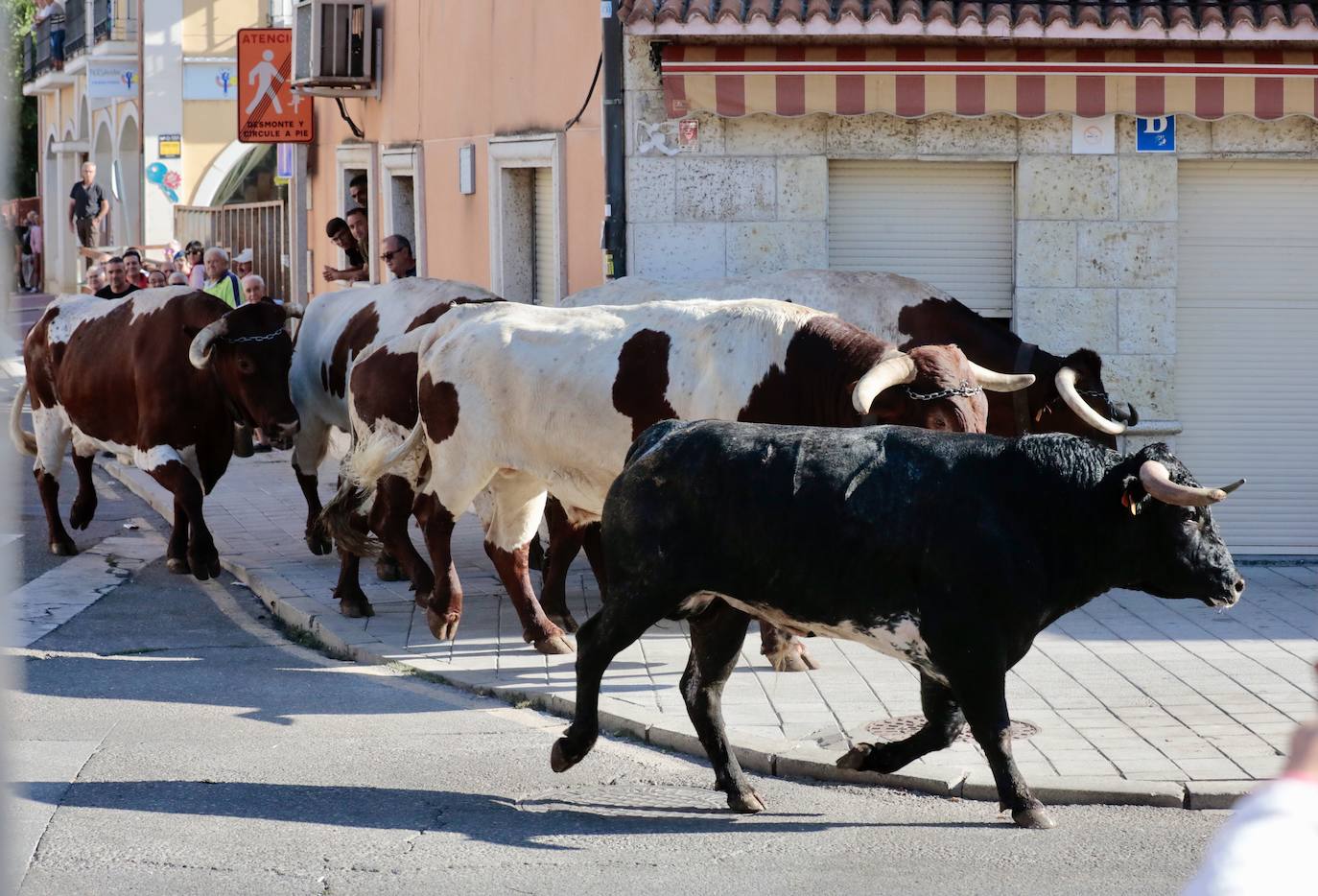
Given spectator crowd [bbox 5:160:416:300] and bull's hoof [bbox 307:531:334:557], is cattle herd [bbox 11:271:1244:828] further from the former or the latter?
spectator crowd [bbox 5:160:416:300]

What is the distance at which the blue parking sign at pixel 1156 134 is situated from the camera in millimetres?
11648

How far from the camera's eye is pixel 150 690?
862 centimetres

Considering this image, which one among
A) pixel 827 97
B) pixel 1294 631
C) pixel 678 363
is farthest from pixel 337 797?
pixel 827 97

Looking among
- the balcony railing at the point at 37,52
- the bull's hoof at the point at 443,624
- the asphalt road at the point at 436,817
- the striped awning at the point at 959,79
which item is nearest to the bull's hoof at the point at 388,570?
the bull's hoof at the point at 443,624

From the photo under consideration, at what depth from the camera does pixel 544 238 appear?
48.2 ft

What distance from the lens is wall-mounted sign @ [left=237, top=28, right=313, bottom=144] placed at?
1984 centimetres

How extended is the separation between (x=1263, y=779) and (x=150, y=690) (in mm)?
4897

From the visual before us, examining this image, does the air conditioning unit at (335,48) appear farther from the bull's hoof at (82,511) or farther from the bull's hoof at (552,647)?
the bull's hoof at (552,647)

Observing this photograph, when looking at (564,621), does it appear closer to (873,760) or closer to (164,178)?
(873,760)

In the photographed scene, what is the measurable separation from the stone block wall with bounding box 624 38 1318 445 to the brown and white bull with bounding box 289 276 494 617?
1358 millimetres

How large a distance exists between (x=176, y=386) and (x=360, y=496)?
8.32 feet

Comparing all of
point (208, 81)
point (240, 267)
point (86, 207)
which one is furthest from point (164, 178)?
point (240, 267)

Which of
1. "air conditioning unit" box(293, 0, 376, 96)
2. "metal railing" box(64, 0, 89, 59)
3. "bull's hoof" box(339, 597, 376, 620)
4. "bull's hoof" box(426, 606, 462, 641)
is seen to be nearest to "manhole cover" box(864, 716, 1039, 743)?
"bull's hoof" box(426, 606, 462, 641)

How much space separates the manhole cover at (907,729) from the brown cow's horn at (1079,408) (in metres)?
1.55
